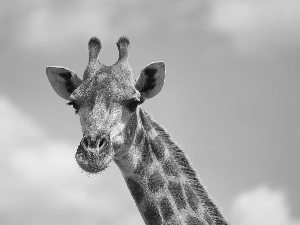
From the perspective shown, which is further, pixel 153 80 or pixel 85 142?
pixel 153 80

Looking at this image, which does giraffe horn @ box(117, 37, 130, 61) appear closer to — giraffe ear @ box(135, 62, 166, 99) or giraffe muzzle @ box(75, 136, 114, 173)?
giraffe ear @ box(135, 62, 166, 99)

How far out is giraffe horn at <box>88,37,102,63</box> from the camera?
14109 mm

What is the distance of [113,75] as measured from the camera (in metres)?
13.1

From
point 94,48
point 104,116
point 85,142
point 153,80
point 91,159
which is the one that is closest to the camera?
point 91,159

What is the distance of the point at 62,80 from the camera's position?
1445 centimetres

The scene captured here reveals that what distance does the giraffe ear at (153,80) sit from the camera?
44.4 ft

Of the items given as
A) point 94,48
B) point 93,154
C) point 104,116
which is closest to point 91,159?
point 93,154

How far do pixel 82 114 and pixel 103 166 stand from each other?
1.67m

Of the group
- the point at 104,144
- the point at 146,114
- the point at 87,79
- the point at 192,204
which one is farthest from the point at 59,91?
the point at 192,204

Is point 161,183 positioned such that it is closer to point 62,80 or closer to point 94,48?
point 62,80

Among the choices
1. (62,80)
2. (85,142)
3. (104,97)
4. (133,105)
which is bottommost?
(85,142)

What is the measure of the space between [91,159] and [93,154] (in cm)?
12

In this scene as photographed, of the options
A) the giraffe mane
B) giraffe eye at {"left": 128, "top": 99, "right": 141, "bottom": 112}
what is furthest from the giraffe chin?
the giraffe mane

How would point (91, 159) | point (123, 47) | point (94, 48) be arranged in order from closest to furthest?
point (91, 159)
point (123, 47)
point (94, 48)
